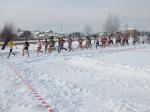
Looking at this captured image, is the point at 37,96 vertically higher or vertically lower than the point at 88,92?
higher

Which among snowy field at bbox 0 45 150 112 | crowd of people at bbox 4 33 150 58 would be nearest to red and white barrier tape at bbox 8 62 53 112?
snowy field at bbox 0 45 150 112

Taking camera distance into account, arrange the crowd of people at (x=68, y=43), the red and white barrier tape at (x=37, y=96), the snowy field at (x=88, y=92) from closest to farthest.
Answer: the red and white barrier tape at (x=37, y=96), the snowy field at (x=88, y=92), the crowd of people at (x=68, y=43)

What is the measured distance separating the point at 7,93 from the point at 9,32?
183ft

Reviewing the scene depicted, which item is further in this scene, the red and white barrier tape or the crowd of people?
the crowd of people

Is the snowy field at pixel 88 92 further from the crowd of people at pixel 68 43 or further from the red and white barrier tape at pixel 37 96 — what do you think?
the crowd of people at pixel 68 43

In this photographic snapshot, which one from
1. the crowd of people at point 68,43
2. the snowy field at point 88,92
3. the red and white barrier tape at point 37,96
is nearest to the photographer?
the red and white barrier tape at point 37,96

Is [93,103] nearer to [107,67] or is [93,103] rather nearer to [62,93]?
[62,93]

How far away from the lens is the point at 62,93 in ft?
41.0

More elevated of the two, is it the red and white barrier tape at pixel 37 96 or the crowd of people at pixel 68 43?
the red and white barrier tape at pixel 37 96

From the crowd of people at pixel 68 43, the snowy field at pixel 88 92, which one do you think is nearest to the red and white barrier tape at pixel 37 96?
the snowy field at pixel 88 92

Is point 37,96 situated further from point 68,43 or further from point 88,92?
point 68,43

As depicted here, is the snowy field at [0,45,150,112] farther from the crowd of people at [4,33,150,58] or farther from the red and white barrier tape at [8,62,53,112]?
the crowd of people at [4,33,150,58]

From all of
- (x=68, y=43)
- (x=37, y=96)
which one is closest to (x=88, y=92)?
(x=37, y=96)

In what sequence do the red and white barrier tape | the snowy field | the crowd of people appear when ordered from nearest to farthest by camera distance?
the red and white barrier tape
the snowy field
the crowd of people
